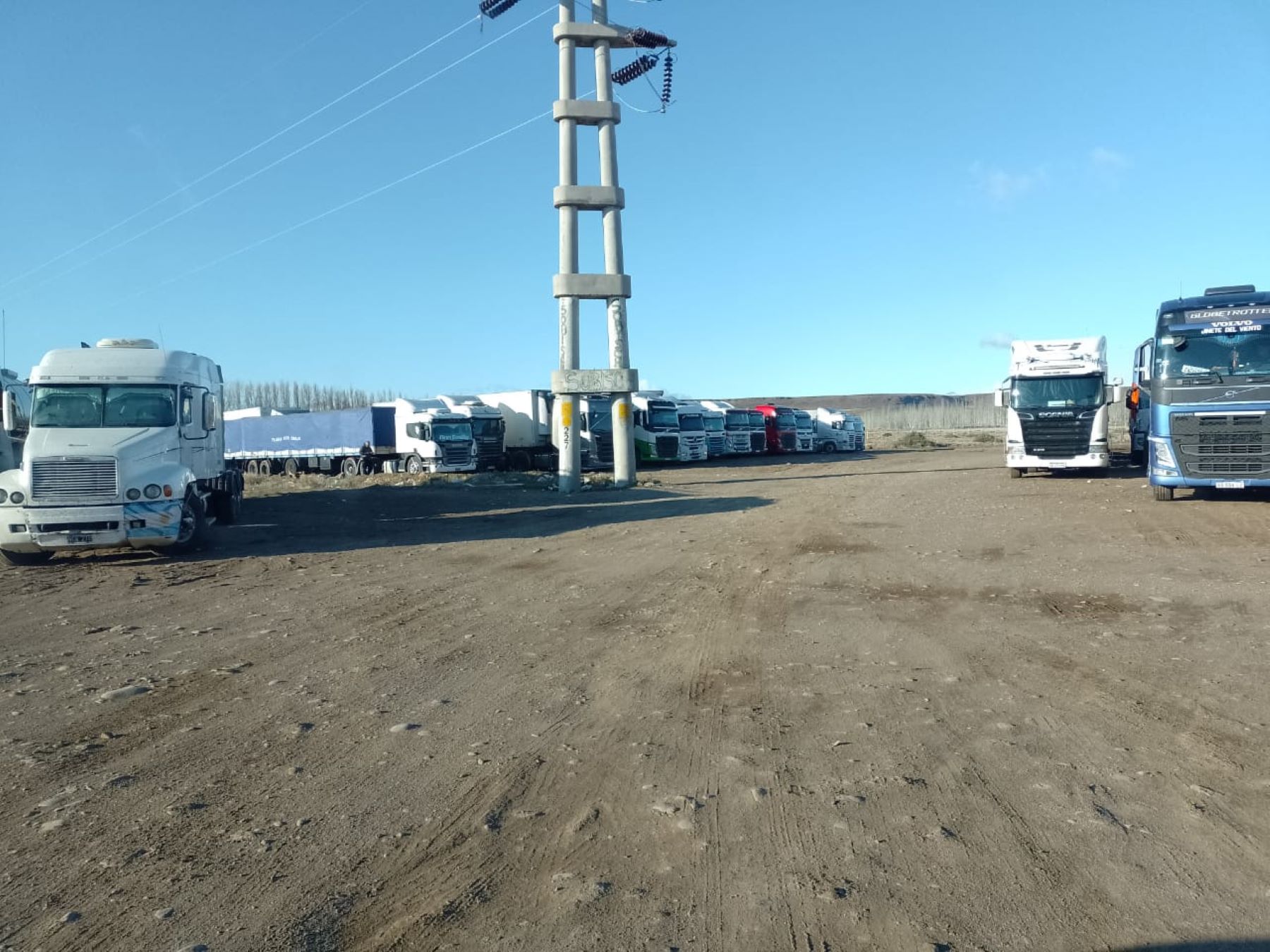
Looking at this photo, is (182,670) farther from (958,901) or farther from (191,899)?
(958,901)

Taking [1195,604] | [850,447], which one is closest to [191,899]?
[1195,604]

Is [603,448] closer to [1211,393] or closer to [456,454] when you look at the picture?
[456,454]

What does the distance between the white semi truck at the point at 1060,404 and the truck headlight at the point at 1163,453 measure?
706 centimetres

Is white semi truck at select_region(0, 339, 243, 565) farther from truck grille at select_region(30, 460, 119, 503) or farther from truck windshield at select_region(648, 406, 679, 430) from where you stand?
truck windshield at select_region(648, 406, 679, 430)

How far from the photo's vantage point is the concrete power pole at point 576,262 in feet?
89.5

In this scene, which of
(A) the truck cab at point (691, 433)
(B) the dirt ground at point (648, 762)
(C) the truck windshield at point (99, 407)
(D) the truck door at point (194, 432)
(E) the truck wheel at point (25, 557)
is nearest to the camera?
(B) the dirt ground at point (648, 762)

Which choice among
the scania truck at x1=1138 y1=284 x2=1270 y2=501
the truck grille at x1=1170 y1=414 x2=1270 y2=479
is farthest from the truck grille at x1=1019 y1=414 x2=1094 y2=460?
the truck grille at x1=1170 y1=414 x2=1270 y2=479

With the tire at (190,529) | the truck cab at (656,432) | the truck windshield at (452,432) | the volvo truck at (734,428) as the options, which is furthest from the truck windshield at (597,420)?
the tire at (190,529)

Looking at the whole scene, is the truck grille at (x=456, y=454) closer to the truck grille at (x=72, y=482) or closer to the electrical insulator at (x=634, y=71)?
the electrical insulator at (x=634, y=71)

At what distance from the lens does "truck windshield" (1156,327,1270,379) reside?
17.5 metres

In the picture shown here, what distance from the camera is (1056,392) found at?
83.9 ft

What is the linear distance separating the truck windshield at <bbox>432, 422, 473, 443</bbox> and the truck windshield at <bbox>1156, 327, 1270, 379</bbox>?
1009 inches

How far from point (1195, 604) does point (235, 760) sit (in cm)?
846

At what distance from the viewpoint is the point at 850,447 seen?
5828 centimetres
